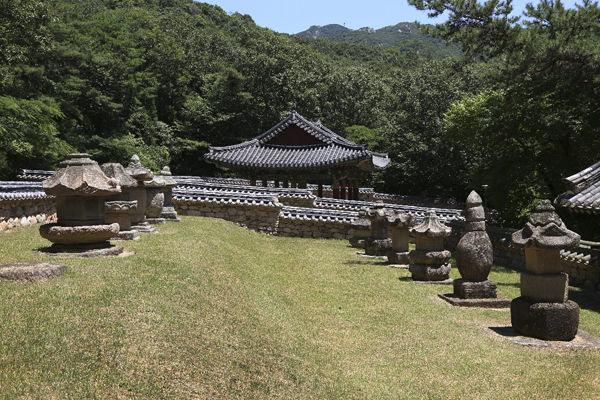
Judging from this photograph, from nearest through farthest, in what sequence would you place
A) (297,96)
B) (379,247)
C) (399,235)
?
(399,235) < (379,247) < (297,96)

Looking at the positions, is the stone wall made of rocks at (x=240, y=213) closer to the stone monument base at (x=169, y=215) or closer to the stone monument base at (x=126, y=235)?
the stone monument base at (x=169, y=215)

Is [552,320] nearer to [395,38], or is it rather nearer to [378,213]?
[378,213]

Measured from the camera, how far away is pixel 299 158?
27234 millimetres

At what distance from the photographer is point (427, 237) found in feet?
39.1

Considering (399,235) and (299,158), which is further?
(299,158)

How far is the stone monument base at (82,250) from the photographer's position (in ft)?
28.8

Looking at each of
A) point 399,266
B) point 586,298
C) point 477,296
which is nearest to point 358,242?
point 399,266

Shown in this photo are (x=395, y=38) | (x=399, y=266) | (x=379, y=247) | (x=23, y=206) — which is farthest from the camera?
(x=395, y=38)

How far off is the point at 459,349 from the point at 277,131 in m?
23.1

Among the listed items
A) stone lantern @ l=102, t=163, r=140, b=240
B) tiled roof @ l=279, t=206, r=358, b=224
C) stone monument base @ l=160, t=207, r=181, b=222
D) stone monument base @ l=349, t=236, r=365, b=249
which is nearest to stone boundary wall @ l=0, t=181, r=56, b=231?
stone monument base @ l=160, t=207, r=181, b=222

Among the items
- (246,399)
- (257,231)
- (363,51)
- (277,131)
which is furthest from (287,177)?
(363,51)

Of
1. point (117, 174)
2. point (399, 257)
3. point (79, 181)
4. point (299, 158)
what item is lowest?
point (399, 257)

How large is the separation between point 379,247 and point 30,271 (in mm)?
10847

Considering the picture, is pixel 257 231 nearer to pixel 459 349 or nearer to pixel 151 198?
pixel 151 198
